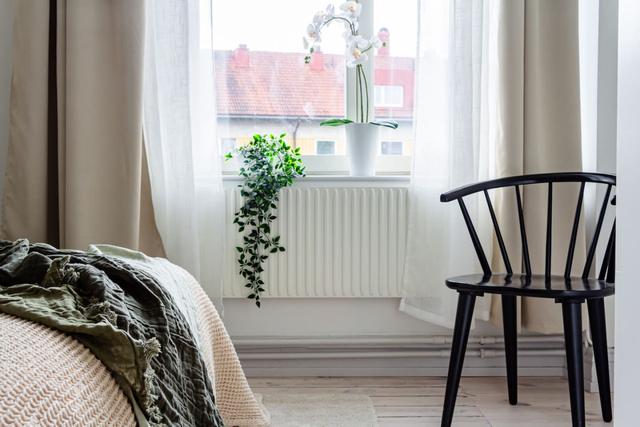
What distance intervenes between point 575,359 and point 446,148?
0.98 meters

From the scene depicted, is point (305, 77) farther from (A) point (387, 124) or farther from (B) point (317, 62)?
(A) point (387, 124)

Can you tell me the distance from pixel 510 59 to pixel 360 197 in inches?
28.5

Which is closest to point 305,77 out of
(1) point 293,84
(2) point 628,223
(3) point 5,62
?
(1) point 293,84

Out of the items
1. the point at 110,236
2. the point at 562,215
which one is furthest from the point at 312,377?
the point at 562,215

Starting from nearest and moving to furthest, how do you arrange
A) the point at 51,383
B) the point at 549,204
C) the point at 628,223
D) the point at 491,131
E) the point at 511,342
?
the point at 628,223, the point at 51,383, the point at 549,204, the point at 511,342, the point at 491,131

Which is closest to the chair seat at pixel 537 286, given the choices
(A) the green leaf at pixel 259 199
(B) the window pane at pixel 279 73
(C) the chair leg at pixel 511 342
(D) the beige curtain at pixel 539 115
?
(C) the chair leg at pixel 511 342

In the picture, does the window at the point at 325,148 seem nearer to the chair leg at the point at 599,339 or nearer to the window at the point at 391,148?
the window at the point at 391,148

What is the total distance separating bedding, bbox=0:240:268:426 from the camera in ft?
2.69

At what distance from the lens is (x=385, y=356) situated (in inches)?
106

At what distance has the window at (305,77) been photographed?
277 centimetres

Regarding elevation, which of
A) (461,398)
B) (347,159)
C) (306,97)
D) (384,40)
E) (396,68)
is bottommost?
(461,398)

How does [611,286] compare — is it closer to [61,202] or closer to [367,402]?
[367,402]

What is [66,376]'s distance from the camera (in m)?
0.86

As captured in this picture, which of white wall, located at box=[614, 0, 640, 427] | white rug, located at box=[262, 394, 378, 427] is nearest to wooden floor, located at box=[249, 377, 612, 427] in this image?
white rug, located at box=[262, 394, 378, 427]
